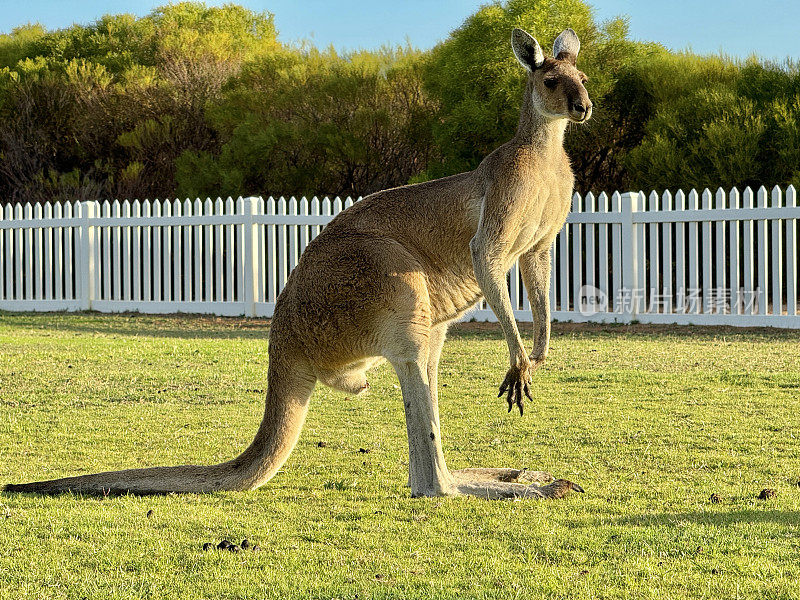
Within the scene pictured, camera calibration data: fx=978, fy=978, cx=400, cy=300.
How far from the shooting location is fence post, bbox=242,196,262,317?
1574cm

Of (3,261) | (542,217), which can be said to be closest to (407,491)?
(542,217)

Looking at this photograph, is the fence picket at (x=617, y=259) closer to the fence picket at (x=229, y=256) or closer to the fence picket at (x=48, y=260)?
the fence picket at (x=229, y=256)

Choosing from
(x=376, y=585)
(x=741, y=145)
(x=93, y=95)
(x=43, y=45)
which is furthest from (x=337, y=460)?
(x=43, y=45)

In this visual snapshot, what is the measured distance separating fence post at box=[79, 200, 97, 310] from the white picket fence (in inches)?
0.7

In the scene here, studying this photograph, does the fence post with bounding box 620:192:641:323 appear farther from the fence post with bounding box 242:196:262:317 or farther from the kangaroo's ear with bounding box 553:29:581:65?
the kangaroo's ear with bounding box 553:29:581:65

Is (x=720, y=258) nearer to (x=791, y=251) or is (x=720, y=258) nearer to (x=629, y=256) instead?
(x=791, y=251)

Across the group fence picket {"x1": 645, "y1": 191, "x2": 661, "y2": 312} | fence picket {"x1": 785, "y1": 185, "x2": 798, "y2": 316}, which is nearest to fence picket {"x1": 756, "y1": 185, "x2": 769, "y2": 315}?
fence picket {"x1": 785, "y1": 185, "x2": 798, "y2": 316}

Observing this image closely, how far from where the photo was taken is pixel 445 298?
465 centimetres

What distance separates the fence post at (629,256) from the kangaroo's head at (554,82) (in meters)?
9.66

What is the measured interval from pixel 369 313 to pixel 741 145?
13582 millimetres

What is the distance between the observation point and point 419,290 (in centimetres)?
441

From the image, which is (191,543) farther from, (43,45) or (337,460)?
(43,45)

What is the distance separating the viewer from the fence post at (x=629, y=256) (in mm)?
14102

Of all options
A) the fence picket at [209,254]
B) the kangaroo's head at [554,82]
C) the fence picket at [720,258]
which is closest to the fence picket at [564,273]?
the fence picket at [720,258]
